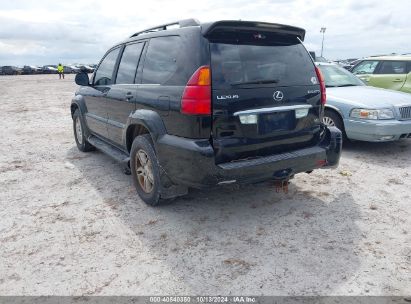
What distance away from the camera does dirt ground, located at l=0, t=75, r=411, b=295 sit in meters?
2.81

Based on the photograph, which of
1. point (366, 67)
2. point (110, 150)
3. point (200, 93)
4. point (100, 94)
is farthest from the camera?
point (366, 67)

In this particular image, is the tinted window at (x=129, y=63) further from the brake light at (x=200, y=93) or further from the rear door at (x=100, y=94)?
the brake light at (x=200, y=93)

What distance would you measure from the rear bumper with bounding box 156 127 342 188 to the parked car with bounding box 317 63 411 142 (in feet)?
8.32

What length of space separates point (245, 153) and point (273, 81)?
31.6 inches

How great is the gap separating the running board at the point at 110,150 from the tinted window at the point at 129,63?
1.01 metres

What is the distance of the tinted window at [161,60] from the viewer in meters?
3.66

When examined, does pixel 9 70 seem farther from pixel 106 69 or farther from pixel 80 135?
pixel 106 69

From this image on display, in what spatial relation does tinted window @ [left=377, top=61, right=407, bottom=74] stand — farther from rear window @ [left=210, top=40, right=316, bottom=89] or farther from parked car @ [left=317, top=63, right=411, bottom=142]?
rear window @ [left=210, top=40, right=316, bottom=89]

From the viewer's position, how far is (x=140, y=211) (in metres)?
4.14

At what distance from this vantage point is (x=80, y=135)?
22.3ft

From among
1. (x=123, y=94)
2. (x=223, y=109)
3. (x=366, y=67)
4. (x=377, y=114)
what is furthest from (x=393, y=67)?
(x=223, y=109)

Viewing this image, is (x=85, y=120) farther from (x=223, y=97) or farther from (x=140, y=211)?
(x=223, y=97)

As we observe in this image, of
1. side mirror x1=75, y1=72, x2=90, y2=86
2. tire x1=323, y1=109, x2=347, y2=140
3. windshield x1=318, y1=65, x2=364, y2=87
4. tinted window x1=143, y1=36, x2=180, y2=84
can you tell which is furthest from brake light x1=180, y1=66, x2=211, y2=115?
windshield x1=318, y1=65, x2=364, y2=87

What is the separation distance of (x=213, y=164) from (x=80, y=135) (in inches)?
169
